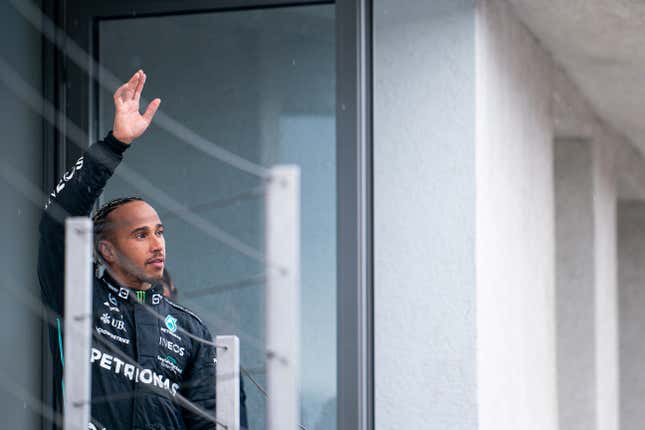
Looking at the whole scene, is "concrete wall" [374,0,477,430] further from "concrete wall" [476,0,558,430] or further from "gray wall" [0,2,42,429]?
"gray wall" [0,2,42,429]

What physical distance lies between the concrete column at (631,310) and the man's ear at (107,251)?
5.90 m

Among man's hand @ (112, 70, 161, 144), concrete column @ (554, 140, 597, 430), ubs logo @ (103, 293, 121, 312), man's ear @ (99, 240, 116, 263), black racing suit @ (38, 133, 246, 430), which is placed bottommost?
black racing suit @ (38, 133, 246, 430)

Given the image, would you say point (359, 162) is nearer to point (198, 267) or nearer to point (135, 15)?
point (198, 267)

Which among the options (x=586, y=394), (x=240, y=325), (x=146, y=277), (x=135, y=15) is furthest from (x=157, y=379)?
(x=586, y=394)

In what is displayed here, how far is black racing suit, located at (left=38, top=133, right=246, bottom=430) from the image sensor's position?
3.20 m

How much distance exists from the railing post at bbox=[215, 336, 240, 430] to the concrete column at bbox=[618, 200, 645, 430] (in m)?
6.44

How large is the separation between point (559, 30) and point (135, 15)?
1.56 metres

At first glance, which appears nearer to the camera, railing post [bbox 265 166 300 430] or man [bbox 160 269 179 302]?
railing post [bbox 265 166 300 430]

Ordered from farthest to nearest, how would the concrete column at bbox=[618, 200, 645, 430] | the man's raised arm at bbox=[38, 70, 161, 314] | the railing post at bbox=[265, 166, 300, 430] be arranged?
the concrete column at bbox=[618, 200, 645, 430], the man's raised arm at bbox=[38, 70, 161, 314], the railing post at bbox=[265, 166, 300, 430]

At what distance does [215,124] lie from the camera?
3.99 meters

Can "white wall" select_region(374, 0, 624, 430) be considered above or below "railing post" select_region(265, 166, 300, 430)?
above

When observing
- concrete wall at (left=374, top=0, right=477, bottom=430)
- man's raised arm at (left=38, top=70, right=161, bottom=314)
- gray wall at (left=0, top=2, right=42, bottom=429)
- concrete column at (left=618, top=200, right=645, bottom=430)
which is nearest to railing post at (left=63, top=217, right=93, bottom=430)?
man's raised arm at (left=38, top=70, right=161, bottom=314)

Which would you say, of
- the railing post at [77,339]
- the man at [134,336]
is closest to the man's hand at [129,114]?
the man at [134,336]

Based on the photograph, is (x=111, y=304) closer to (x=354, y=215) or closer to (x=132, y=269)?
(x=132, y=269)
